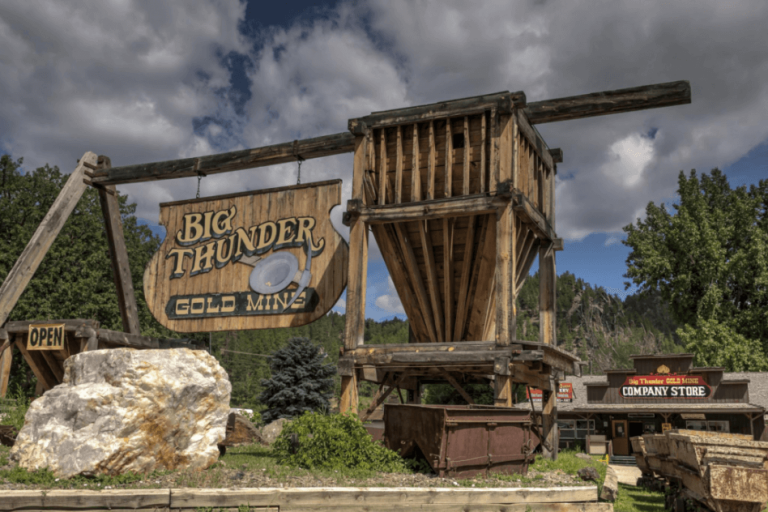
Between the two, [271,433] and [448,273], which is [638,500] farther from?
[271,433]

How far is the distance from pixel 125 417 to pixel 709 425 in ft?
Answer: 100

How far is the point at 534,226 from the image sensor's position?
15555 mm

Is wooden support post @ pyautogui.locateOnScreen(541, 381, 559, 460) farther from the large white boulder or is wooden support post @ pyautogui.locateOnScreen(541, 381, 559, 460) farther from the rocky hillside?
the rocky hillside

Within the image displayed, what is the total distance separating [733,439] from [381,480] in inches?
250

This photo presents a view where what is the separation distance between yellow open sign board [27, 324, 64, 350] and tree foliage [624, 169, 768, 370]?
119 feet

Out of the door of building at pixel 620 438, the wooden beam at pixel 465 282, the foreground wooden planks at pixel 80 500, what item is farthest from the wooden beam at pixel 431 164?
the door of building at pixel 620 438

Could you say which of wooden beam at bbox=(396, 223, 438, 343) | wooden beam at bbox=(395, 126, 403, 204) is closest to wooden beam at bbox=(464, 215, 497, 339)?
wooden beam at bbox=(396, 223, 438, 343)

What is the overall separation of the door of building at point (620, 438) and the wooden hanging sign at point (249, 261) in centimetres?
2475

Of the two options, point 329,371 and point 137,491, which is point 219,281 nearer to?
point 137,491

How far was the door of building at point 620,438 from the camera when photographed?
3291 centimetres

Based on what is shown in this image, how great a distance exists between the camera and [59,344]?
14141 mm

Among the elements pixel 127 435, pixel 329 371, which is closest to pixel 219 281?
pixel 127 435

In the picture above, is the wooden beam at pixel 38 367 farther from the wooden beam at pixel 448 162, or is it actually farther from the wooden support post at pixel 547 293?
the wooden support post at pixel 547 293

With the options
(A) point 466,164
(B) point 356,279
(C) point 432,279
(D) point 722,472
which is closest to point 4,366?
(B) point 356,279
